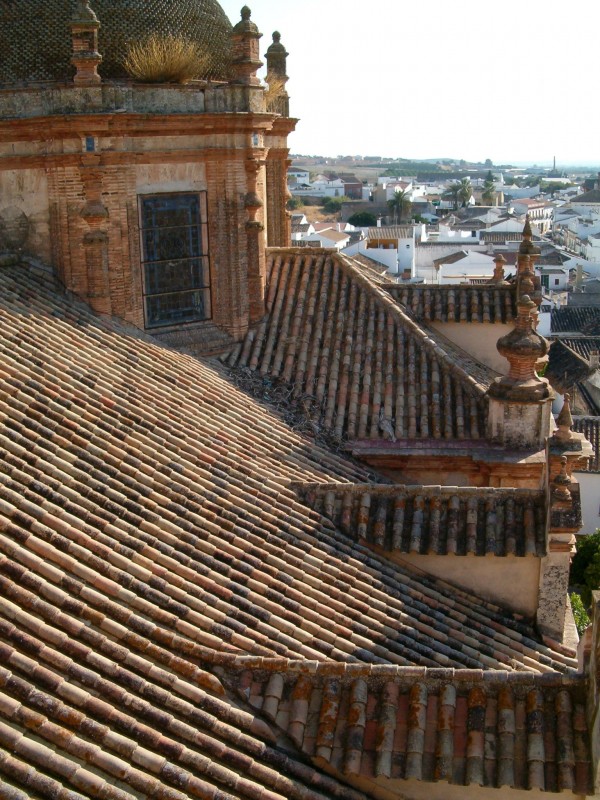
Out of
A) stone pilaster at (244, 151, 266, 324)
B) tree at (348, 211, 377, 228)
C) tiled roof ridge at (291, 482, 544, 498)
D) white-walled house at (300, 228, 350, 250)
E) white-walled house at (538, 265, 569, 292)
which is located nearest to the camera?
tiled roof ridge at (291, 482, 544, 498)

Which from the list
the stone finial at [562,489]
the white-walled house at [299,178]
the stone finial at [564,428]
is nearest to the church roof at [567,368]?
the stone finial at [564,428]

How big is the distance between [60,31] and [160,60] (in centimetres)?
137

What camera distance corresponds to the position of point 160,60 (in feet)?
43.7

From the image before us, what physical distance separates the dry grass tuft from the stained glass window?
1.58 meters

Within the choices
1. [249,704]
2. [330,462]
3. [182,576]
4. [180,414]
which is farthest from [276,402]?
[249,704]

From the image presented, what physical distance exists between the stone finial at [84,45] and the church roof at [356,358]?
4.28 metres

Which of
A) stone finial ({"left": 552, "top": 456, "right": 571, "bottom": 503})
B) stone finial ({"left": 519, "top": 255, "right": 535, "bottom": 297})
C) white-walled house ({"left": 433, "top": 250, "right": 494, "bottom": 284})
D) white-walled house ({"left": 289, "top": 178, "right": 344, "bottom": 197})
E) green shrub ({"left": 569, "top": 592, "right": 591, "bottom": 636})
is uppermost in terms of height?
stone finial ({"left": 519, "top": 255, "right": 535, "bottom": 297})

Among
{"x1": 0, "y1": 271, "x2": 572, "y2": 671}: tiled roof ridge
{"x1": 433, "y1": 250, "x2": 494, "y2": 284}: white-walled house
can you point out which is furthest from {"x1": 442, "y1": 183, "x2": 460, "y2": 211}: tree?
{"x1": 0, "y1": 271, "x2": 572, "y2": 671}: tiled roof ridge

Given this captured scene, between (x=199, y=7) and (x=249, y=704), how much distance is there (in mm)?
11009

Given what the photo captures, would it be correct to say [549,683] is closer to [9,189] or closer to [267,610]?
[267,610]

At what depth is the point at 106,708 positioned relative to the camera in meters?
6.39

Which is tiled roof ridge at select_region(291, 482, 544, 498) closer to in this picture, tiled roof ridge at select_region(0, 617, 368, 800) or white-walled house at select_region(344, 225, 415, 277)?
tiled roof ridge at select_region(0, 617, 368, 800)

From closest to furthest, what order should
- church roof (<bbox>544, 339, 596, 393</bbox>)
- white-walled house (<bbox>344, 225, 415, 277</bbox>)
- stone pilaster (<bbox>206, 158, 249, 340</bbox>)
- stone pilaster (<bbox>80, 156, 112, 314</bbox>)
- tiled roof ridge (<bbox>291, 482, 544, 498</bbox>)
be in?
tiled roof ridge (<bbox>291, 482, 544, 498</bbox>), stone pilaster (<bbox>80, 156, 112, 314</bbox>), stone pilaster (<bbox>206, 158, 249, 340</bbox>), church roof (<bbox>544, 339, 596, 393</bbox>), white-walled house (<bbox>344, 225, 415, 277</bbox>)

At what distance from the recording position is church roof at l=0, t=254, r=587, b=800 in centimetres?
632
